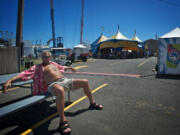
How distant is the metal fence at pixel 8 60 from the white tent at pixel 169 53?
817cm

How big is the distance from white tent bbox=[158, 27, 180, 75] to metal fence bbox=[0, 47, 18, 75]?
8.17 meters

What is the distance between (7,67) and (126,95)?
5.60m

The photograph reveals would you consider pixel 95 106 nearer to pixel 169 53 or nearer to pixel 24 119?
pixel 24 119

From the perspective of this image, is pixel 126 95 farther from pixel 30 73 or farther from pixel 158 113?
pixel 30 73

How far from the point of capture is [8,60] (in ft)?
18.4

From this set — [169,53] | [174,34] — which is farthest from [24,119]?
[174,34]

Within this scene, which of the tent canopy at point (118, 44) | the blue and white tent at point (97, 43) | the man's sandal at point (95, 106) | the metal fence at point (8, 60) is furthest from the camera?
the blue and white tent at point (97, 43)

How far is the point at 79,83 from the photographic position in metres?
2.98

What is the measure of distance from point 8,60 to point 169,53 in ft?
28.9

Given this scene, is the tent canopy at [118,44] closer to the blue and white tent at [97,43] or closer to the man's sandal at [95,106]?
the blue and white tent at [97,43]

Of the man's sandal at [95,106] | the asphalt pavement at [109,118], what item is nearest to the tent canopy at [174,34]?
the asphalt pavement at [109,118]

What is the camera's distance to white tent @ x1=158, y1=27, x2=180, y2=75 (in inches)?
267

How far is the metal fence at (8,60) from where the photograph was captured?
5.50 m

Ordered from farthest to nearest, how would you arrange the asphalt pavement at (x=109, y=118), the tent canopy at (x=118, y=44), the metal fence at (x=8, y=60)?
the tent canopy at (x=118, y=44), the metal fence at (x=8, y=60), the asphalt pavement at (x=109, y=118)
